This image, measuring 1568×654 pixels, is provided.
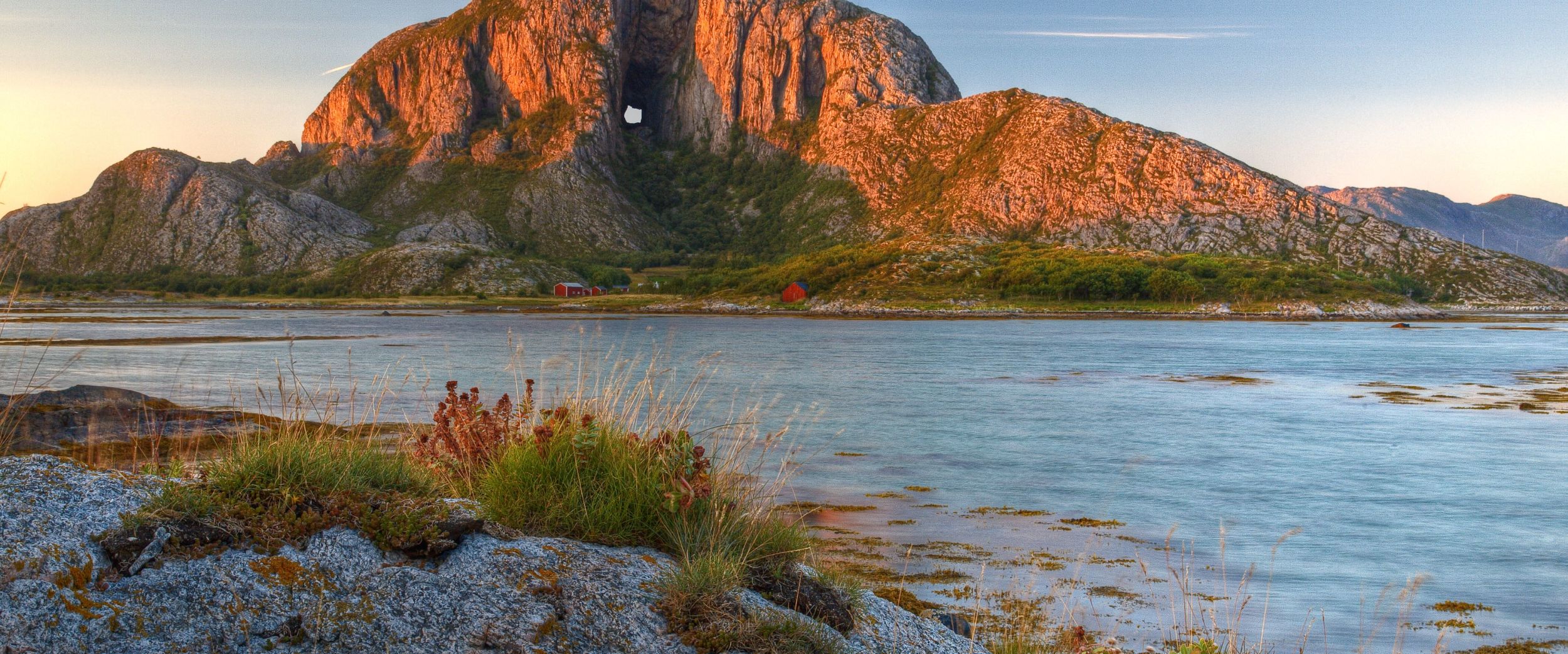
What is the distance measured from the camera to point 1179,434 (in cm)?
2308

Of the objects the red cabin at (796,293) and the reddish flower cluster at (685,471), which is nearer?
the reddish flower cluster at (685,471)

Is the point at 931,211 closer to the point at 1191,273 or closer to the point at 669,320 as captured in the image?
the point at 1191,273

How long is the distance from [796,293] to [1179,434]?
11228cm

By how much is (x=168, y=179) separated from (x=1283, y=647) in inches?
8036

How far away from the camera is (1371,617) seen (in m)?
9.25

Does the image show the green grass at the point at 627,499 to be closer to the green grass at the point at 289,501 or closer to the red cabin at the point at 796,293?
the green grass at the point at 289,501

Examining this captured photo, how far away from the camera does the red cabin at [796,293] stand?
5271 inches

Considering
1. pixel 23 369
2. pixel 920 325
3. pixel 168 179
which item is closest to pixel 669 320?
pixel 920 325

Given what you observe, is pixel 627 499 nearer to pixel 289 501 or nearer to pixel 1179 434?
pixel 289 501

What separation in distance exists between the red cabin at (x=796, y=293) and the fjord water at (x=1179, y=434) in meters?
74.2

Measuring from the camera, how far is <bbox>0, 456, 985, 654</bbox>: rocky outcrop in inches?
164

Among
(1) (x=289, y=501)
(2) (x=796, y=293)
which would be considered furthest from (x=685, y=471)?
(2) (x=796, y=293)

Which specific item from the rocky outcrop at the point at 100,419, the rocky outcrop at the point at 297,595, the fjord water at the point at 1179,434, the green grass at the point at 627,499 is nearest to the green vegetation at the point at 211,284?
the fjord water at the point at 1179,434

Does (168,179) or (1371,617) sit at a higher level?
(168,179)
